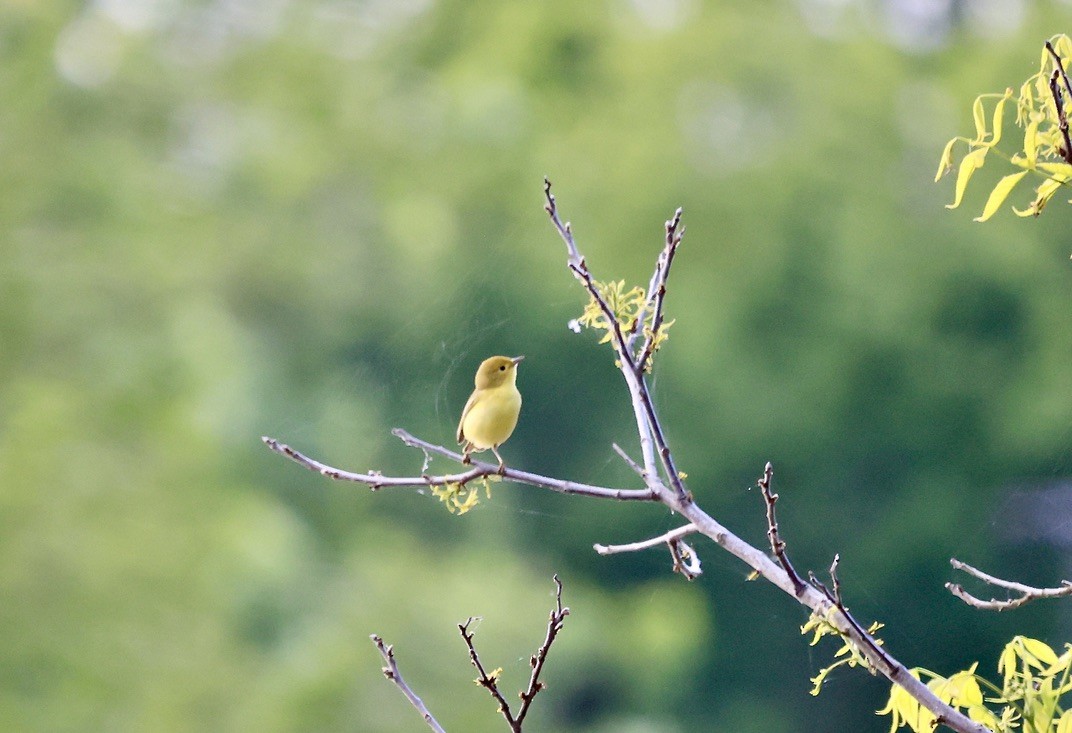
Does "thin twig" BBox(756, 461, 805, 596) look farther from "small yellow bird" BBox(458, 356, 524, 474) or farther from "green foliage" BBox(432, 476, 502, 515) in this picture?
"small yellow bird" BBox(458, 356, 524, 474)

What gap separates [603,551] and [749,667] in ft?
12.6

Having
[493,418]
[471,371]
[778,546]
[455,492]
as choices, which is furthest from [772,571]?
[471,371]

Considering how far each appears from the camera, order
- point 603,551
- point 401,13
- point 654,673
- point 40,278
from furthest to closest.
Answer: point 401,13, point 40,278, point 654,673, point 603,551

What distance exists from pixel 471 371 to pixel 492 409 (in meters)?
1.60

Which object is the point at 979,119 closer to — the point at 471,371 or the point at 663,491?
the point at 663,491

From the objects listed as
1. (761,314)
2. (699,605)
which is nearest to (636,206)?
(761,314)

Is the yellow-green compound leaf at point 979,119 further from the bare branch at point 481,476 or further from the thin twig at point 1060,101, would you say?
the bare branch at point 481,476

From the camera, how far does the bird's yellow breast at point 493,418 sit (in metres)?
1.11

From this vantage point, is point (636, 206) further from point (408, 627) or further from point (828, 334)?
point (408, 627)

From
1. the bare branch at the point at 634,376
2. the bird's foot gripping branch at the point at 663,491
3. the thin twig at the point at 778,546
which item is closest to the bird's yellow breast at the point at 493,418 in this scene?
the bird's foot gripping branch at the point at 663,491

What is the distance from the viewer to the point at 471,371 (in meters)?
2.71

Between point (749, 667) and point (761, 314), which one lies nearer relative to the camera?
point (749, 667)

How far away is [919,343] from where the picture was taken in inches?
194

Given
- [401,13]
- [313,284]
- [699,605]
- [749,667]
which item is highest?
[401,13]
